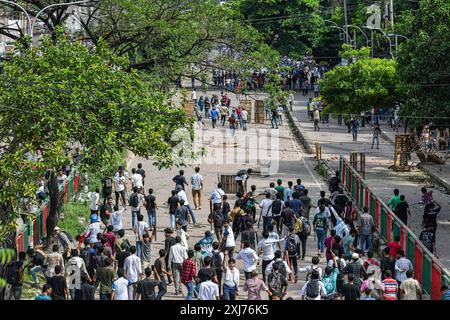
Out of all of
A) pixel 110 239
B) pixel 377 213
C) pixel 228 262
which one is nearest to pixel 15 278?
pixel 110 239

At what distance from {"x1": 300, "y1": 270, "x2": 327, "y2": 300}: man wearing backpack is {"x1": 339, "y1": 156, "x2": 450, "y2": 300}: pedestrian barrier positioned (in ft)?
8.02

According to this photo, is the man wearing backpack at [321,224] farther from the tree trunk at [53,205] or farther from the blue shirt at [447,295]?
the blue shirt at [447,295]

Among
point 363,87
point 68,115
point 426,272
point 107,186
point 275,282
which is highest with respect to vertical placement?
point 363,87

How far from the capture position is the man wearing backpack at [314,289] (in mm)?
17641

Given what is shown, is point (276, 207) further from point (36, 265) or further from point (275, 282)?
point (36, 265)

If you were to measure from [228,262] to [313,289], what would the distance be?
3.04m

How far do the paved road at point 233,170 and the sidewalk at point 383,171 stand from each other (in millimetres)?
1214

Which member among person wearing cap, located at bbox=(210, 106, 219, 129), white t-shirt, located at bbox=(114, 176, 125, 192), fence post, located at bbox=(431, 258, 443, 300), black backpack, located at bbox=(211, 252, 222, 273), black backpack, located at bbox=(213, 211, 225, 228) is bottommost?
fence post, located at bbox=(431, 258, 443, 300)

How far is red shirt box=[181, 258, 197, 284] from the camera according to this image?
19438 millimetres

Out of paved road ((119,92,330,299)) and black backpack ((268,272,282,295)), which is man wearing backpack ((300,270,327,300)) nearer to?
black backpack ((268,272,282,295))

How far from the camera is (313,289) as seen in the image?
57.9 feet

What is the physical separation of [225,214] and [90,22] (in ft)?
43.1

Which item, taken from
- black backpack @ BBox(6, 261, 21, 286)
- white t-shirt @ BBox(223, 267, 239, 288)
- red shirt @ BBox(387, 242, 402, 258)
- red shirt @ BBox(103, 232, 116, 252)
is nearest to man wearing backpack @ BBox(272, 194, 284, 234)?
red shirt @ BBox(387, 242, 402, 258)

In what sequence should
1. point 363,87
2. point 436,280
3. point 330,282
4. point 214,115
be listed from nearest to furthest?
1. point 330,282
2. point 436,280
3. point 363,87
4. point 214,115
